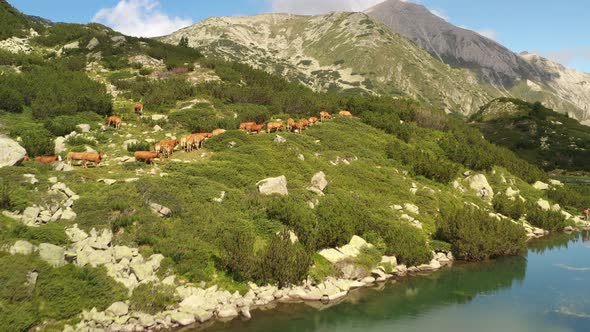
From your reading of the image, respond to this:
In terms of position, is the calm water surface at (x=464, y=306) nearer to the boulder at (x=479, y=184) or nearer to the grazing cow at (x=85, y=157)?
the boulder at (x=479, y=184)

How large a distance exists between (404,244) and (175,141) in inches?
736

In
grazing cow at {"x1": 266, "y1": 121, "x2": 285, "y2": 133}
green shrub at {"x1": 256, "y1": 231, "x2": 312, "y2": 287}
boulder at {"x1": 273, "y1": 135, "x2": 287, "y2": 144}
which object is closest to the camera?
green shrub at {"x1": 256, "y1": 231, "x2": 312, "y2": 287}

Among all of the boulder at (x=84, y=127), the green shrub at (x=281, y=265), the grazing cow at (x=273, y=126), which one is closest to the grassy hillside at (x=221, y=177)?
the green shrub at (x=281, y=265)

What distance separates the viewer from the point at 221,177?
29.0 m

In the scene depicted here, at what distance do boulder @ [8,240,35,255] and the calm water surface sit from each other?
858 cm

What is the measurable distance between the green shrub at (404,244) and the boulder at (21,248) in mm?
19812

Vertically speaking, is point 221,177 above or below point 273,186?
above

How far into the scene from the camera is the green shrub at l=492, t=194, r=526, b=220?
39.8 metres

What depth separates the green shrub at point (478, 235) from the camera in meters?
29.8

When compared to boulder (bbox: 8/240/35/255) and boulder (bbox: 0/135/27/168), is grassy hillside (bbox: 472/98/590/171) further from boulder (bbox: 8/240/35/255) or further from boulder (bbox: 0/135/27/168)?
boulder (bbox: 8/240/35/255)

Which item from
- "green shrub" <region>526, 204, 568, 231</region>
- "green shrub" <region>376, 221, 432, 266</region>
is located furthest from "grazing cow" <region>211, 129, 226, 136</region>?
"green shrub" <region>526, 204, 568, 231</region>

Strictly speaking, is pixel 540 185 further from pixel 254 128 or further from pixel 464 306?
pixel 254 128

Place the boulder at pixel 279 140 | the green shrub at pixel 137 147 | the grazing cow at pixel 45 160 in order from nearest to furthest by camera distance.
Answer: the grazing cow at pixel 45 160, the green shrub at pixel 137 147, the boulder at pixel 279 140

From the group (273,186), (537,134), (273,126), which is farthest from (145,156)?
(537,134)
